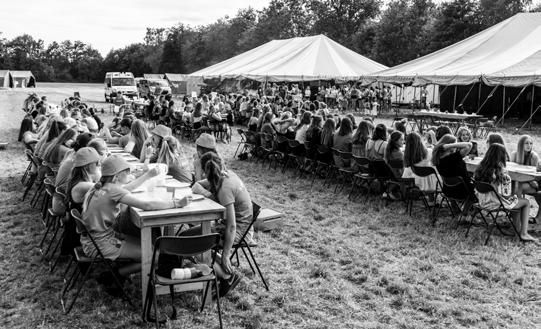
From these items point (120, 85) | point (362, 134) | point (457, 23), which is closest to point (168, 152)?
point (362, 134)

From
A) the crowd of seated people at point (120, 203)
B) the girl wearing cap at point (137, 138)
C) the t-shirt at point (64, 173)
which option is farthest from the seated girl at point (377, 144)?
the t-shirt at point (64, 173)

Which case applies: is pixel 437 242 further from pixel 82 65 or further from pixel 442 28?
pixel 82 65

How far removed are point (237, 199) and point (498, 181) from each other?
345cm

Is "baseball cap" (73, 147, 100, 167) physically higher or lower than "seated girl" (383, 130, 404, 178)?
higher

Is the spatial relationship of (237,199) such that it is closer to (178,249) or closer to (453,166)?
(178,249)

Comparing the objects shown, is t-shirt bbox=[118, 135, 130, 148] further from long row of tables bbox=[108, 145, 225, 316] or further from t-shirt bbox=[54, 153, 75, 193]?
long row of tables bbox=[108, 145, 225, 316]

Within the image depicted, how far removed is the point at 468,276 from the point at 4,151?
438 inches

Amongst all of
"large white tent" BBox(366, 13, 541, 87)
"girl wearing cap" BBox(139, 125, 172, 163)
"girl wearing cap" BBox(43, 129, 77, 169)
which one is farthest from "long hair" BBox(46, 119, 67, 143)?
"large white tent" BBox(366, 13, 541, 87)

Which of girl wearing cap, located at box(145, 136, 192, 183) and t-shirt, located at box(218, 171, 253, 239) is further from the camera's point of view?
girl wearing cap, located at box(145, 136, 192, 183)

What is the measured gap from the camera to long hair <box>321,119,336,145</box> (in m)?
9.64

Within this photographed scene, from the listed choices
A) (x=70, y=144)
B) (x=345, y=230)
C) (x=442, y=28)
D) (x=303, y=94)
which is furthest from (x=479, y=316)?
(x=442, y=28)

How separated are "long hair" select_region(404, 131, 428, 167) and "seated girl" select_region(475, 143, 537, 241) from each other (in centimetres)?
113

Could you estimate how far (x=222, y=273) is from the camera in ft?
14.5

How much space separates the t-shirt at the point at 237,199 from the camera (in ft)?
14.7
